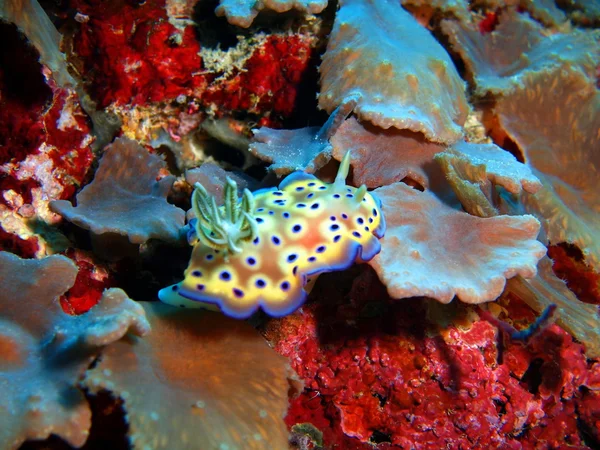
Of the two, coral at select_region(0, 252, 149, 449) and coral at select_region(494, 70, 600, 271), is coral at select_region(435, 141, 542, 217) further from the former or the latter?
coral at select_region(0, 252, 149, 449)

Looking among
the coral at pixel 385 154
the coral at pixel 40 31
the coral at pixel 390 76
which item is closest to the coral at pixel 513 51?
the coral at pixel 390 76

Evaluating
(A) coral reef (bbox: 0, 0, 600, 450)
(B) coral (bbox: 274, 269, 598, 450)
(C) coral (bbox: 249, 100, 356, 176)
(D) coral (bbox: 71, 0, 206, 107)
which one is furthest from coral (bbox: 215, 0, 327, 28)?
(B) coral (bbox: 274, 269, 598, 450)

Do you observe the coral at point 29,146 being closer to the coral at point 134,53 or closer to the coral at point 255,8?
the coral at point 134,53

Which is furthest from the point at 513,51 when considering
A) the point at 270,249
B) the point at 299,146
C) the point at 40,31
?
the point at 40,31

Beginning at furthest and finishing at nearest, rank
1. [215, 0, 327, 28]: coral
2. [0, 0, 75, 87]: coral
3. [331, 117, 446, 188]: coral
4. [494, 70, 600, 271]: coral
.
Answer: [494, 70, 600, 271]: coral → [215, 0, 327, 28]: coral → [331, 117, 446, 188]: coral → [0, 0, 75, 87]: coral

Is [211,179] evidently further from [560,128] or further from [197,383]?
[560,128]

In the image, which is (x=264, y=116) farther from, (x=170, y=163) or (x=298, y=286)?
(x=298, y=286)
